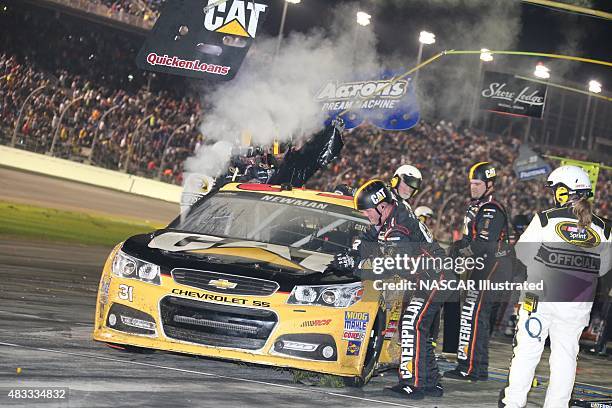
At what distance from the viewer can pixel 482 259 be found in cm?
935

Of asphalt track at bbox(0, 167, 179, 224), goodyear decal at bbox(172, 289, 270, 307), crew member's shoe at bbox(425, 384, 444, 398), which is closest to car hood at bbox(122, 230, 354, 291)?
goodyear decal at bbox(172, 289, 270, 307)

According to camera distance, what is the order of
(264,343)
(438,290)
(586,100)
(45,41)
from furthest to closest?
(586,100) < (45,41) < (438,290) < (264,343)

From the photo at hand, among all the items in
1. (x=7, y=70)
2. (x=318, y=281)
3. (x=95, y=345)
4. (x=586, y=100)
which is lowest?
(x=95, y=345)

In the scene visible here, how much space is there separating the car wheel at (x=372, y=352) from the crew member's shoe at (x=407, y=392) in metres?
0.23

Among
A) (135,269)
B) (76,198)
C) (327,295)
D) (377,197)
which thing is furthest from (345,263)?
(76,198)

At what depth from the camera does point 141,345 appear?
6.85 metres

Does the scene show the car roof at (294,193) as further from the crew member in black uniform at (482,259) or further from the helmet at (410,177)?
the crew member in black uniform at (482,259)

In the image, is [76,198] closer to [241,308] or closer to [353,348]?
[241,308]

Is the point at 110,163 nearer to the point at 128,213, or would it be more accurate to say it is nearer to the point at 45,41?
the point at 128,213

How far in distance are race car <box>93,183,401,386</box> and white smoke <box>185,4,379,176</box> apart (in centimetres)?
560

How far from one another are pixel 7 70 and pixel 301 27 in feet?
27.9

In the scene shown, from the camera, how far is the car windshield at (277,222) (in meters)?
8.19

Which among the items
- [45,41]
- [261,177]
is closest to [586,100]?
[45,41]

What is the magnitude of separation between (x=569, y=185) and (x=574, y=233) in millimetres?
360
